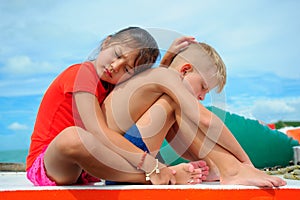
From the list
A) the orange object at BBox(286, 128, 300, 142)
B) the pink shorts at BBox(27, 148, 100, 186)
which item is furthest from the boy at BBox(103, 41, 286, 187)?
the orange object at BBox(286, 128, 300, 142)

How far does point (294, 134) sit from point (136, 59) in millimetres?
3423

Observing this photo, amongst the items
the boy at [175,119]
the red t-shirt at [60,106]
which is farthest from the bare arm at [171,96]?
the red t-shirt at [60,106]

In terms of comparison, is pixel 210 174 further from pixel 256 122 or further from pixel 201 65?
pixel 256 122

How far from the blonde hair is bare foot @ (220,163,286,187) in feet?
1.09

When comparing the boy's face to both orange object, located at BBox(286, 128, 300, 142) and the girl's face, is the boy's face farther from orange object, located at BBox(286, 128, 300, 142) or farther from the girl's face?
orange object, located at BBox(286, 128, 300, 142)

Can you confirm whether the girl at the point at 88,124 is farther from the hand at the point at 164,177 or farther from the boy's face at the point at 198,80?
the boy's face at the point at 198,80

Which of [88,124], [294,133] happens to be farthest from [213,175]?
[294,133]

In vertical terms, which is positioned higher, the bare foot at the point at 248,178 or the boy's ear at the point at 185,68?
the boy's ear at the point at 185,68

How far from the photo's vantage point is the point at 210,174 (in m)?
1.47

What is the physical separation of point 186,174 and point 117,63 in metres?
0.43

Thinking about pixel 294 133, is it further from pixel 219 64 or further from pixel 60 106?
pixel 60 106

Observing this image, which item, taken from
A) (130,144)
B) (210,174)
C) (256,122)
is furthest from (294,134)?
(130,144)

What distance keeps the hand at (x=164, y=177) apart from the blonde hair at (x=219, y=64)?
1.40 ft

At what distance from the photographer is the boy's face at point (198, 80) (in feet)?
4.91
